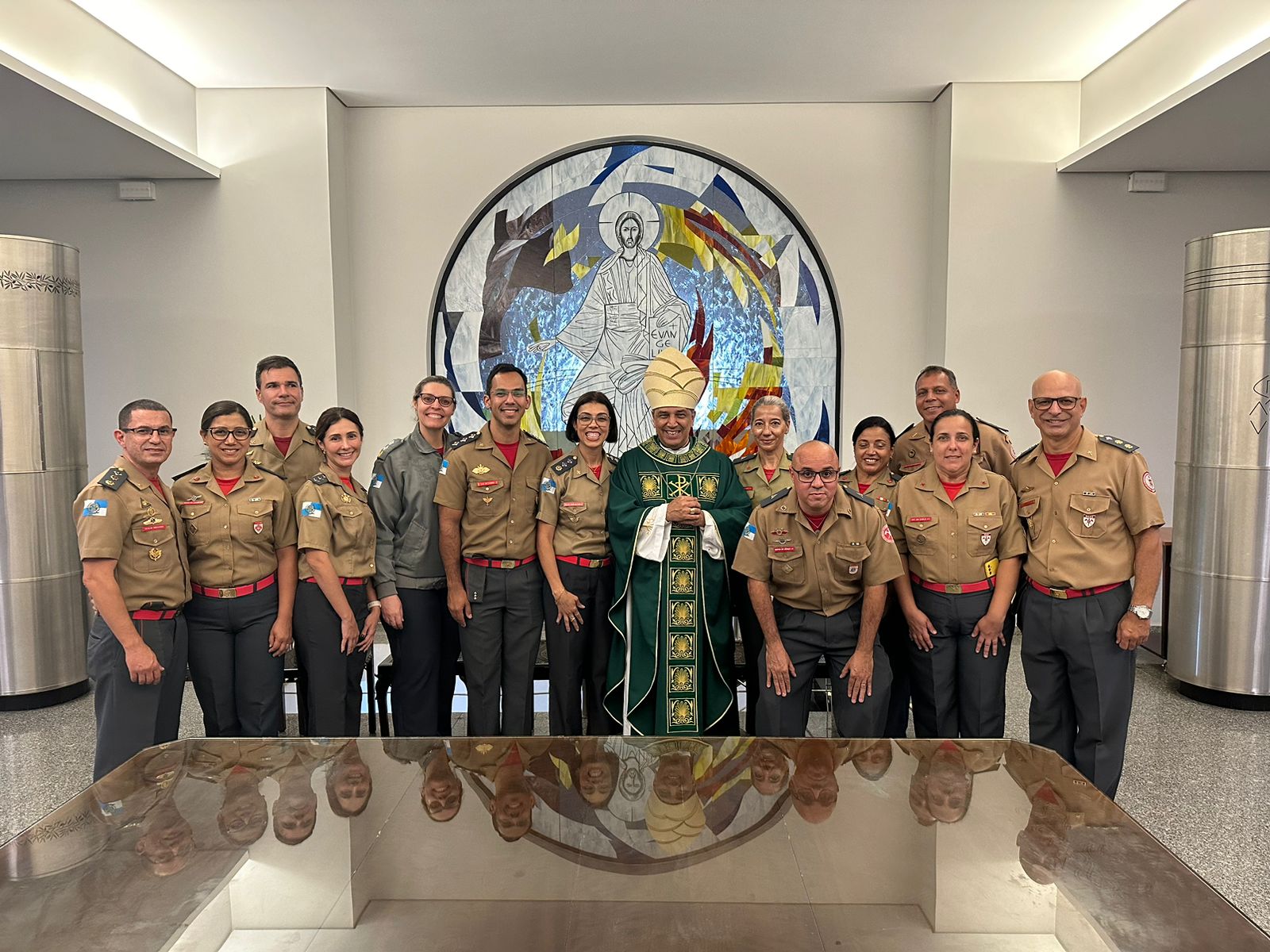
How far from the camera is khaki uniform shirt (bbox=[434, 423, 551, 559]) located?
371 cm

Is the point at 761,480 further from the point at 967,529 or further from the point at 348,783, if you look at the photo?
the point at 348,783

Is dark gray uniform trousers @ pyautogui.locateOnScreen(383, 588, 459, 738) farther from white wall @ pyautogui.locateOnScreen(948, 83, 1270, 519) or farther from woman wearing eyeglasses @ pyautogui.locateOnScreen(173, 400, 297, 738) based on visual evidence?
white wall @ pyautogui.locateOnScreen(948, 83, 1270, 519)

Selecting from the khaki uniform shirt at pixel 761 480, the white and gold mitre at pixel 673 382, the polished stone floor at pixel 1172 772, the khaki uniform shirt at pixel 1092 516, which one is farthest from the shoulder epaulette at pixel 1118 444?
the white and gold mitre at pixel 673 382

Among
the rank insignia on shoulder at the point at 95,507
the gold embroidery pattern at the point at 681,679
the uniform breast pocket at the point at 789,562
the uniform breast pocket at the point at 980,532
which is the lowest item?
the gold embroidery pattern at the point at 681,679

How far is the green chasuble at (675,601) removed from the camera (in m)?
3.60

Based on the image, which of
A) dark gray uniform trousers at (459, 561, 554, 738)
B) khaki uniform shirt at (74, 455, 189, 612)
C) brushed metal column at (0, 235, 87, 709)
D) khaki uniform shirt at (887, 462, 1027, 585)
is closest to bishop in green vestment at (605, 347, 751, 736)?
dark gray uniform trousers at (459, 561, 554, 738)

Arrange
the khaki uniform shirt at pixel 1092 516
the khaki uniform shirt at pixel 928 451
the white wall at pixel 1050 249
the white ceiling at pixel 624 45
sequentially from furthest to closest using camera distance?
the white wall at pixel 1050 249, the white ceiling at pixel 624 45, the khaki uniform shirt at pixel 928 451, the khaki uniform shirt at pixel 1092 516

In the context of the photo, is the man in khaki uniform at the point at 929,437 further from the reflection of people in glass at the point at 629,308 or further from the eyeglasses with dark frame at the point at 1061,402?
the reflection of people in glass at the point at 629,308

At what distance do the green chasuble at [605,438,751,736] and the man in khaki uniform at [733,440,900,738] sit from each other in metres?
0.25

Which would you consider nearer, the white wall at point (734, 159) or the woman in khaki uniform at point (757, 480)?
the woman in khaki uniform at point (757, 480)

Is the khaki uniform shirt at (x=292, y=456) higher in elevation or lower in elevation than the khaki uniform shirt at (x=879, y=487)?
higher

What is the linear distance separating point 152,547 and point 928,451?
313 centimetres

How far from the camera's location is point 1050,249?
20.1ft

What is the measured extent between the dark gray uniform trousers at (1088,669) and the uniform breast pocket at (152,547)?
3.00m
